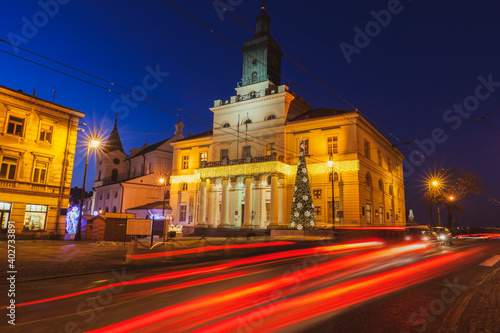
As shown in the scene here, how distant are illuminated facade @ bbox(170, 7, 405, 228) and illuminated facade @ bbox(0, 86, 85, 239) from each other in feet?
58.9

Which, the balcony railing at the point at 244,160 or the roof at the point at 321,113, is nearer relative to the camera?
the balcony railing at the point at 244,160

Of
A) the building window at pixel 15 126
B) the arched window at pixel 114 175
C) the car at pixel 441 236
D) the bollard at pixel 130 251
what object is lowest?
the bollard at pixel 130 251

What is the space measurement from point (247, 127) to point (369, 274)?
35.1 meters

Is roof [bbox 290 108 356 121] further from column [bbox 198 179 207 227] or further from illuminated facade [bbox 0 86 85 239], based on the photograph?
illuminated facade [bbox 0 86 85 239]

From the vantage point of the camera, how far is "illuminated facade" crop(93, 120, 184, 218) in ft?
172

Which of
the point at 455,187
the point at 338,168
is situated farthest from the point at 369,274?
the point at 455,187

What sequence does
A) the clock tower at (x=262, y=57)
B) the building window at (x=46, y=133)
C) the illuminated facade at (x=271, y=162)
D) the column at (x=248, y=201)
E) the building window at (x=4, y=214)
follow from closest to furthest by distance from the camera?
the building window at (x=4, y=214), the building window at (x=46, y=133), the illuminated facade at (x=271, y=162), the column at (x=248, y=201), the clock tower at (x=262, y=57)

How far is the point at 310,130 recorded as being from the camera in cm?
3884

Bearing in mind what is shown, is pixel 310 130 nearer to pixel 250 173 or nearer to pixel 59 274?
pixel 250 173

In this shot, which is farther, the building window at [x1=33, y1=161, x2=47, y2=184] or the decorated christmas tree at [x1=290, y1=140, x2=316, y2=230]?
the decorated christmas tree at [x1=290, y1=140, x2=316, y2=230]

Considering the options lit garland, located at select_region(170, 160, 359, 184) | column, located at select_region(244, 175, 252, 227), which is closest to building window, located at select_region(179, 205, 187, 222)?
lit garland, located at select_region(170, 160, 359, 184)

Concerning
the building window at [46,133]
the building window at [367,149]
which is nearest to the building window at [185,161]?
the building window at [46,133]

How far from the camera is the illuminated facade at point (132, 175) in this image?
172 ft

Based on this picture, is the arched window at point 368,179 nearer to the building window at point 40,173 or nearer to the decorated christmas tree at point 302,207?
the decorated christmas tree at point 302,207
